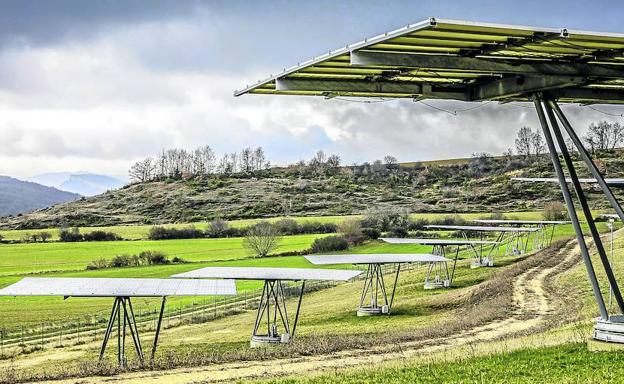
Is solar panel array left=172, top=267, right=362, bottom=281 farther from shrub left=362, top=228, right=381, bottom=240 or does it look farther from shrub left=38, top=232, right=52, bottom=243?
shrub left=38, top=232, right=52, bottom=243

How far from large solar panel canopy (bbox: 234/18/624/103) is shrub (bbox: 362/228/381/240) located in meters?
82.4

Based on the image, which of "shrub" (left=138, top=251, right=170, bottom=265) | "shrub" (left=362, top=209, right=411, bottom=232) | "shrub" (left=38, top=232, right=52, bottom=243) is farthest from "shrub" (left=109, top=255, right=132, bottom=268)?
"shrub" (left=362, top=209, right=411, bottom=232)

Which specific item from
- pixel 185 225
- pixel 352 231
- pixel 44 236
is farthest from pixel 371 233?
pixel 44 236

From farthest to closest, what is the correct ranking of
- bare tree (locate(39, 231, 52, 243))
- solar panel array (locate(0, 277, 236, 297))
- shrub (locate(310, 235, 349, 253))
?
bare tree (locate(39, 231, 52, 243)), shrub (locate(310, 235, 349, 253)), solar panel array (locate(0, 277, 236, 297))

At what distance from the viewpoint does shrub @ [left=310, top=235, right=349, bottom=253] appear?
95.3 m

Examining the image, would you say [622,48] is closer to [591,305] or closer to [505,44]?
[505,44]

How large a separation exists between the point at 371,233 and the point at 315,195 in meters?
62.6

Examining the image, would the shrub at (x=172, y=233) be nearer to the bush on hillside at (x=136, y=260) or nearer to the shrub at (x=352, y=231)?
the shrub at (x=352, y=231)

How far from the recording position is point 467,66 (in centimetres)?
1762

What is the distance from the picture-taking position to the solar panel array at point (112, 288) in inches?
1174

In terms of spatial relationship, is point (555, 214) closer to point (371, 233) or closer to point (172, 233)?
point (371, 233)

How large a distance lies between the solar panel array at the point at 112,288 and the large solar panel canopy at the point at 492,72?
12531 millimetres

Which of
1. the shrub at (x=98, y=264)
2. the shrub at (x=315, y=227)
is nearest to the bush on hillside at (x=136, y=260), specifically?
the shrub at (x=98, y=264)

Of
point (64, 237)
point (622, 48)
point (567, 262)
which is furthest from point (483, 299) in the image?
point (64, 237)
